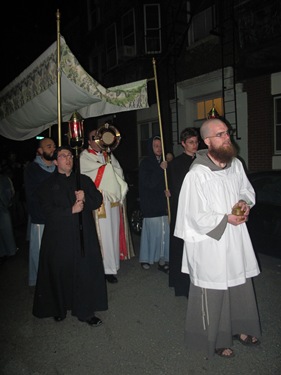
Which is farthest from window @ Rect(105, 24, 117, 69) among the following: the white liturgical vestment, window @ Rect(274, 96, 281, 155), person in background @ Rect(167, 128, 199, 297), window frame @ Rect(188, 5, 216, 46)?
the white liturgical vestment

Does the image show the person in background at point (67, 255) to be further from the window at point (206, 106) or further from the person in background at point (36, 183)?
the window at point (206, 106)

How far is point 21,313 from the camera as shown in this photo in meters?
4.14

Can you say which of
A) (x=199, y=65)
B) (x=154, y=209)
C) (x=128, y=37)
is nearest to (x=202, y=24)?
(x=199, y=65)

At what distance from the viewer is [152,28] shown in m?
13.8

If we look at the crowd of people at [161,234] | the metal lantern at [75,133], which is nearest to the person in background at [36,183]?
the crowd of people at [161,234]

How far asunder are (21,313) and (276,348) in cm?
295

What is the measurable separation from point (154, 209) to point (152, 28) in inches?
430

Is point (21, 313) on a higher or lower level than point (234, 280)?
lower

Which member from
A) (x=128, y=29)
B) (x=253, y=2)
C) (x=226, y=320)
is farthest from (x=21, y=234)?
(x=128, y=29)

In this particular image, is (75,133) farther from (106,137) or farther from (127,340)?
(127,340)

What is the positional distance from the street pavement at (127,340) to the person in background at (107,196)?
434mm

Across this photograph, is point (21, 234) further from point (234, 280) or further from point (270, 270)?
point (234, 280)

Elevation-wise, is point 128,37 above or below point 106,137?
above

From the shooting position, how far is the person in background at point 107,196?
487cm
